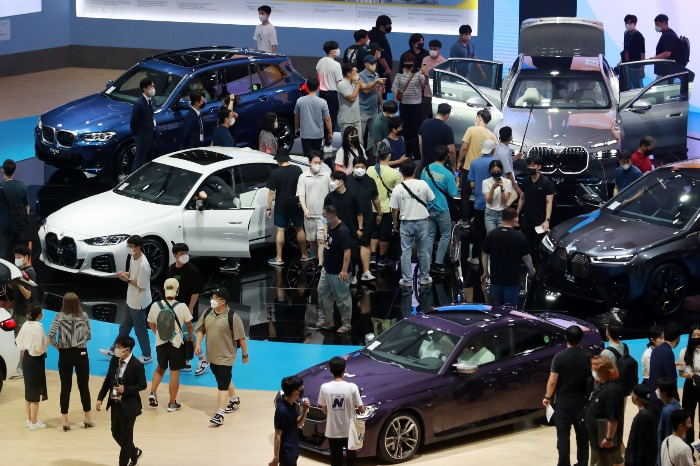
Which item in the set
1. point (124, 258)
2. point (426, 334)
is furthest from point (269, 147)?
point (426, 334)

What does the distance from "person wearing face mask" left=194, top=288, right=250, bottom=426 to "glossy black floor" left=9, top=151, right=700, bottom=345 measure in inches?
89.7

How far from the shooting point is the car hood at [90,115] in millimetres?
20656

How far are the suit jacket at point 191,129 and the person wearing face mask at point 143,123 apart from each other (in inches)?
21.8

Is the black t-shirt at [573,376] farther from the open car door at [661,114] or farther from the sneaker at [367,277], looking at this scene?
the open car door at [661,114]

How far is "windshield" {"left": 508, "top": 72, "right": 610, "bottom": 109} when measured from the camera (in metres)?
20.9

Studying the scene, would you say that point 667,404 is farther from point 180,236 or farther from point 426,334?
point 180,236

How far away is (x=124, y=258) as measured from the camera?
16.4 m

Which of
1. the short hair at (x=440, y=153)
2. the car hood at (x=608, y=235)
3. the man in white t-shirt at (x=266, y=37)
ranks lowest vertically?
the car hood at (x=608, y=235)

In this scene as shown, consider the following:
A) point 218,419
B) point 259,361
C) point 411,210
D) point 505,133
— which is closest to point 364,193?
point 411,210

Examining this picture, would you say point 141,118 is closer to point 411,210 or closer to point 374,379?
point 411,210

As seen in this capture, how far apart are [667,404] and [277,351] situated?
219 inches

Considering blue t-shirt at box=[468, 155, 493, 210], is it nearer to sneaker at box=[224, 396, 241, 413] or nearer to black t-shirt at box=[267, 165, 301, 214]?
black t-shirt at box=[267, 165, 301, 214]

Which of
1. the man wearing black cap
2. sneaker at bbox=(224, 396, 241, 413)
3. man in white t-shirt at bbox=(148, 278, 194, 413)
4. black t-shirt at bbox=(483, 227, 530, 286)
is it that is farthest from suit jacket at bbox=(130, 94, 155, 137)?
the man wearing black cap

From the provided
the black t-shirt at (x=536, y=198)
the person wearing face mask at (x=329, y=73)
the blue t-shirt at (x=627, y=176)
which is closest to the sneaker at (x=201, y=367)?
the black t-shirt at (x=536, y=198)
